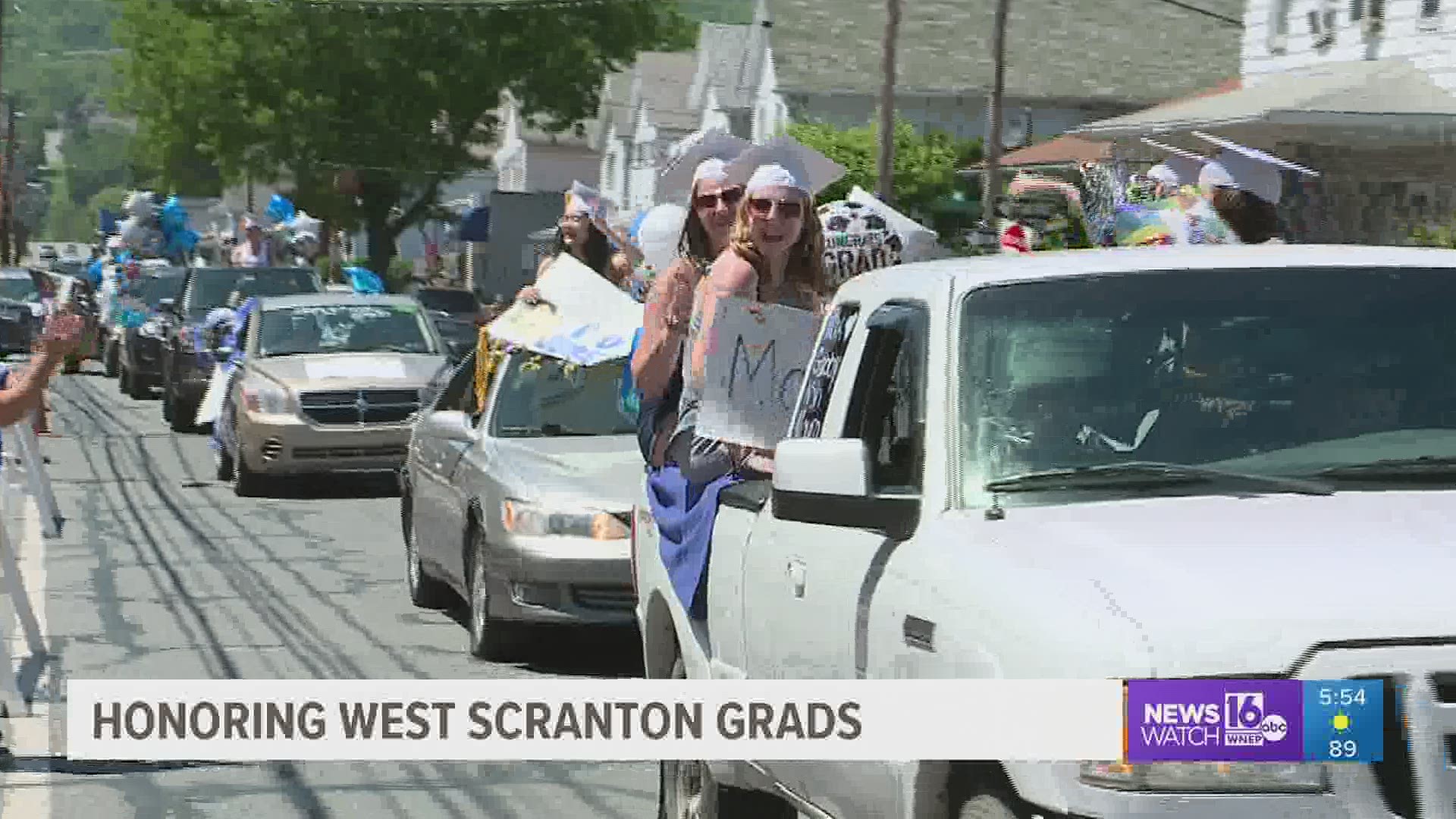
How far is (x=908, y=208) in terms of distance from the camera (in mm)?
54688

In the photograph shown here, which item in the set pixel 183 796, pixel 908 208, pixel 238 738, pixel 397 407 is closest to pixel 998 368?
pixel 238 738

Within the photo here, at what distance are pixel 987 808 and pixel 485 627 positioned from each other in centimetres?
735

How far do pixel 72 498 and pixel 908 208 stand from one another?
34903 mm

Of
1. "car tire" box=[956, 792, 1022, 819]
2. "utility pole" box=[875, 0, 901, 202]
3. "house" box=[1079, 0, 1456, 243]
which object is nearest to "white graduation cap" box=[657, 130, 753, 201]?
"car tire" box=[956, 792, 1022, 819]

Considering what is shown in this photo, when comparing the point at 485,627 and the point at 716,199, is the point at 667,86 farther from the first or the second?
the point at 716,199

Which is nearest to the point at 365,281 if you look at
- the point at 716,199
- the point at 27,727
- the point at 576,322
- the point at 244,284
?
the point at 244,284

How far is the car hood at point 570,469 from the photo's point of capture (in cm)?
1177

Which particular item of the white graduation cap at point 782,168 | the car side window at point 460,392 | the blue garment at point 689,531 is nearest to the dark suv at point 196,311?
the car side window at point 460,392

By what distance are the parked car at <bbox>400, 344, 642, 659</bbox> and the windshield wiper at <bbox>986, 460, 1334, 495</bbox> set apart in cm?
616

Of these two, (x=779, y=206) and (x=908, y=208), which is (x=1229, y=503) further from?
(x=908, y=208)

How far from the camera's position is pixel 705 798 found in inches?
282

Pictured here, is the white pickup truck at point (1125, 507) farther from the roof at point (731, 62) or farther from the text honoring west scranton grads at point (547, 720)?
the roof at point (731, 62)

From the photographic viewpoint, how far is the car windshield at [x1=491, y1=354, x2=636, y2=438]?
42.4ft

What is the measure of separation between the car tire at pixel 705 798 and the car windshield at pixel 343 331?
15.1 meters
